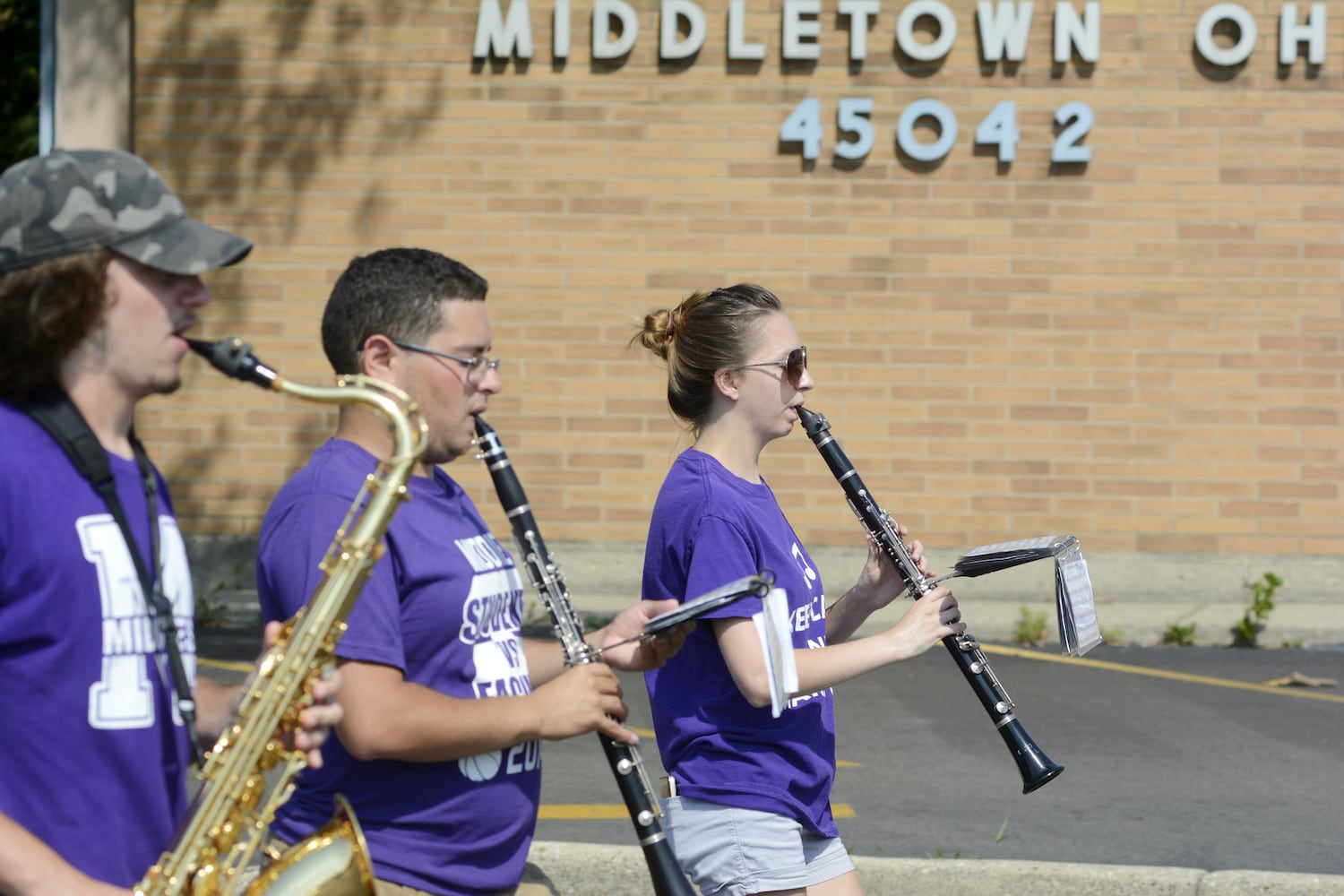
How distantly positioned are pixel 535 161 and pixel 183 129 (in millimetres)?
2272

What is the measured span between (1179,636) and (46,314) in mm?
8181

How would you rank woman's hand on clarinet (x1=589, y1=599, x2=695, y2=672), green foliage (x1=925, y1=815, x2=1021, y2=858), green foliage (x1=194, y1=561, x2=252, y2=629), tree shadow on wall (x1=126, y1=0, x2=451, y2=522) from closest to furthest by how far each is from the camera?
woman's hand on clarinet (x1=589, y1=599, x2=695, y2=672) → green foliage (x1=925, y1=815, x2=1021, y2=858) → green foliage (x1=194, y1=561, x2=252, y2=629) → tree shadow on wall (x1=126, y1=0, x2=451, y2=522)

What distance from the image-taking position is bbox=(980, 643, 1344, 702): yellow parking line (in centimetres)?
799

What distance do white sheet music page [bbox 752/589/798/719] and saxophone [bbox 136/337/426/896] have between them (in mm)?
723

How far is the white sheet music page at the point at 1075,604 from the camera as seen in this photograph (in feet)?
11.4

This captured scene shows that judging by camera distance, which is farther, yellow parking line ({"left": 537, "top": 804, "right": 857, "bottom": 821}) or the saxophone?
yellow parking line ({"left": 537, "top": 804, "right": 857, "bottom": 821})

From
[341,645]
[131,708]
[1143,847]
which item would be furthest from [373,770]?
[1143,847]

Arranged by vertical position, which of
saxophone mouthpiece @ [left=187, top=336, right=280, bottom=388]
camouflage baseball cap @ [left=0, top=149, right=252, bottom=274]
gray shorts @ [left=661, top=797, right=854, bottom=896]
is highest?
camouflage baseball cap @ [left=0, top=149, right=252, bottom=274]

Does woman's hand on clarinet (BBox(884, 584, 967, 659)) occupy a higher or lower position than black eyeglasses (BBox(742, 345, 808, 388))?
lower

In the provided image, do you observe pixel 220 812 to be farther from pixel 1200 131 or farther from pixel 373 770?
pixel 1200 131

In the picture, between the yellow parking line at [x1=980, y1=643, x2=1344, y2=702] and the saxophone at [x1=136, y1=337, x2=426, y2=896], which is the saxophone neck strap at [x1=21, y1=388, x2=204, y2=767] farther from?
the yellow parking line at [x1=980, y1=643, x2=1344, y2=702]

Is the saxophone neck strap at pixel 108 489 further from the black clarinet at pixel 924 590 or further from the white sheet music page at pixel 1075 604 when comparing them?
the white sheet music page at pixel 1075 604

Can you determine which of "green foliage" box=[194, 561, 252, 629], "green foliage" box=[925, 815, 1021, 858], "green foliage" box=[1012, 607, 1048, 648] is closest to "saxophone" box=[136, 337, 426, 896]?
"green foliage" box=[925, 815, 1021, 858]

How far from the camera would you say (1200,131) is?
989 centimetres
